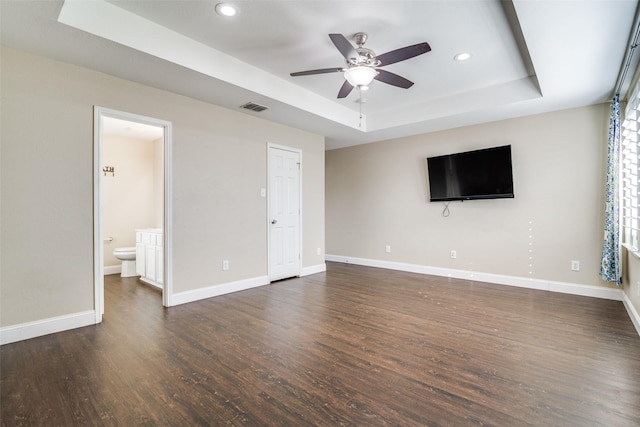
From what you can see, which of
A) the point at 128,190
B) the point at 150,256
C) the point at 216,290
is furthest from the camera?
the point at 128,190

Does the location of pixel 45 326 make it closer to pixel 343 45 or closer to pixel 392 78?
pixel 343 45

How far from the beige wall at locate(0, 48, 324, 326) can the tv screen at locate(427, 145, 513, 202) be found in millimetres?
3445

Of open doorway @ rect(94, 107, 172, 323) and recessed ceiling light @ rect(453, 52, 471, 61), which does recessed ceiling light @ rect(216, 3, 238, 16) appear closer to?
recessed ceiling light @ rect(453, 52, 471, 61)

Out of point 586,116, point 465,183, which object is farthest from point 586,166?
point 465,183

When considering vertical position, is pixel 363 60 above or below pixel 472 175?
above

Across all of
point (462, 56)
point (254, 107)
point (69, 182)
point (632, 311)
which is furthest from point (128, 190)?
point (632, 311)

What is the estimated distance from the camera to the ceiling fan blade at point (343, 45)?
7.61ft

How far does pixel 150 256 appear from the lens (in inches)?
185

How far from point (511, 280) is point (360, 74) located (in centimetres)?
383

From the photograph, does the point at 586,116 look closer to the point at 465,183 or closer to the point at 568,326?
the point at 465,183

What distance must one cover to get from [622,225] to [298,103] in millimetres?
4249

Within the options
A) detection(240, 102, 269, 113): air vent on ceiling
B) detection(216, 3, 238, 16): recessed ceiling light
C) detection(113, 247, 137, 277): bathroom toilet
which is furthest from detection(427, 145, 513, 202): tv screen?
detection(113, 247, 137, 277): bathroom toilet

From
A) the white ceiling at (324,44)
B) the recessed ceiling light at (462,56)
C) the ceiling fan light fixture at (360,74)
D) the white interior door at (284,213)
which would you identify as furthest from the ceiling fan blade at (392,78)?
the white interior door at (284,213)

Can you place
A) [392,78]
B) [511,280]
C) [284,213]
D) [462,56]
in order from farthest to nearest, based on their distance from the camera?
[284,213], [511,280], [462,56], [392,78]
